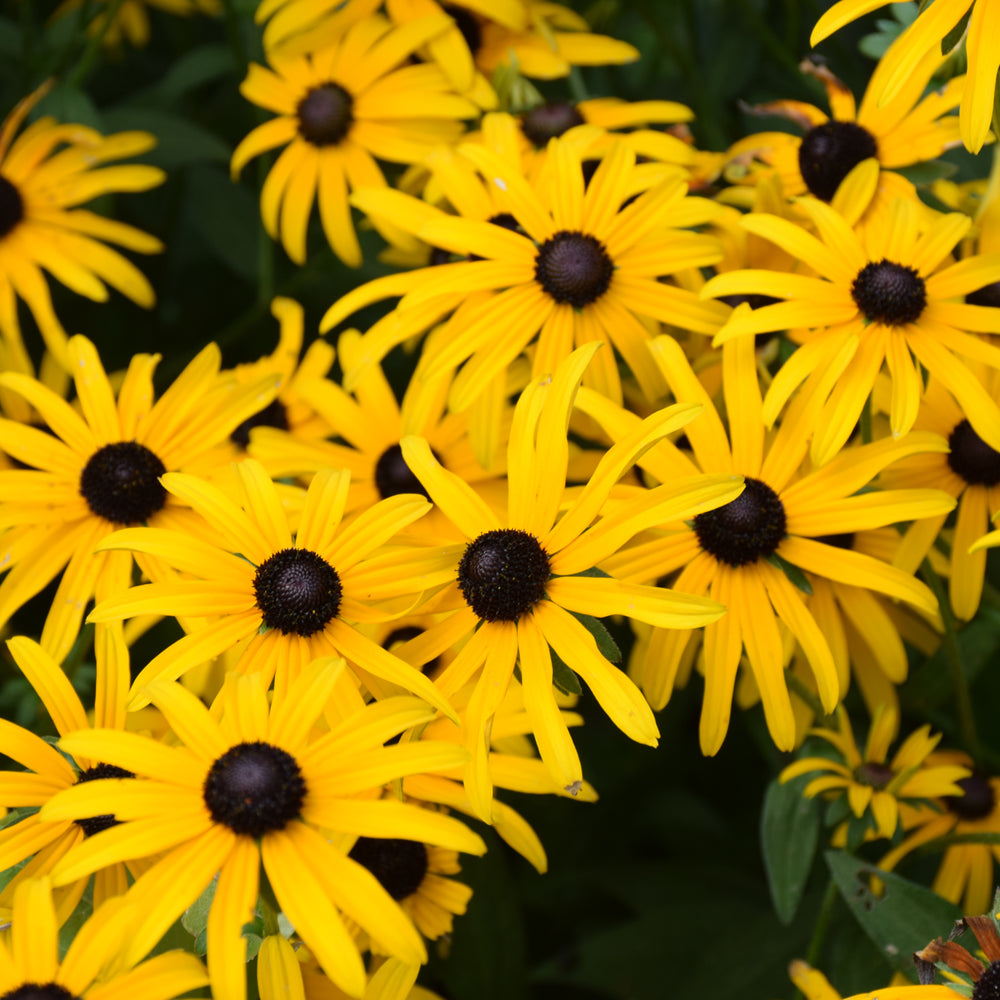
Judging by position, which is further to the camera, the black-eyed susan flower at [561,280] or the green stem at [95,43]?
the green stem at [95,43]

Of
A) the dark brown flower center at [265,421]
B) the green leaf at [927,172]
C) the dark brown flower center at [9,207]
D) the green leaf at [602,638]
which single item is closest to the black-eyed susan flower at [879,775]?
the green leaf at [602,638]

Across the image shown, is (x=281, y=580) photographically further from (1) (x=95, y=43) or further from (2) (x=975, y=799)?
(1) (x=95, y=43)

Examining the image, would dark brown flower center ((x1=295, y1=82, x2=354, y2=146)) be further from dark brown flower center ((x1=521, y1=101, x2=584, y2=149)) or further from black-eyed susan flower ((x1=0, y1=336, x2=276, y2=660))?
black-eyed susan flower ((x1=0, y1=336, x2=276, y2=660))

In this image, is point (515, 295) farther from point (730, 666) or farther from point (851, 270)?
point (730, 666)

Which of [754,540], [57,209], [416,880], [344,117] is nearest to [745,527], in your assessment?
[754,540]

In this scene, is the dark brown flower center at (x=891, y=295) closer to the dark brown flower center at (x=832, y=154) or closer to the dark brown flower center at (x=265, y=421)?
the dark brown flower center at (x=832, y=154)

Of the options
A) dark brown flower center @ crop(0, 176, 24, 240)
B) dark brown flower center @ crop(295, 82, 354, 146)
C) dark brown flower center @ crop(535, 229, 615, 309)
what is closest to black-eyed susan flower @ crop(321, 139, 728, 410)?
dark brown flower center @ crop(535, 229, 615, 309)

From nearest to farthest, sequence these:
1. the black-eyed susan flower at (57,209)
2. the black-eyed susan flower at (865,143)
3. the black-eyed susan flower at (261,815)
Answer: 1. the black-eyed susan flower at (261,815)
2. the black-eyed susan flower at (865,143)
3. the black-eyed susan flower at (57,209)

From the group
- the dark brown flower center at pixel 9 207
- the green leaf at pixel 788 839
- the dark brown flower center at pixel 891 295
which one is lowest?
the green leaf at pixel 788 839
